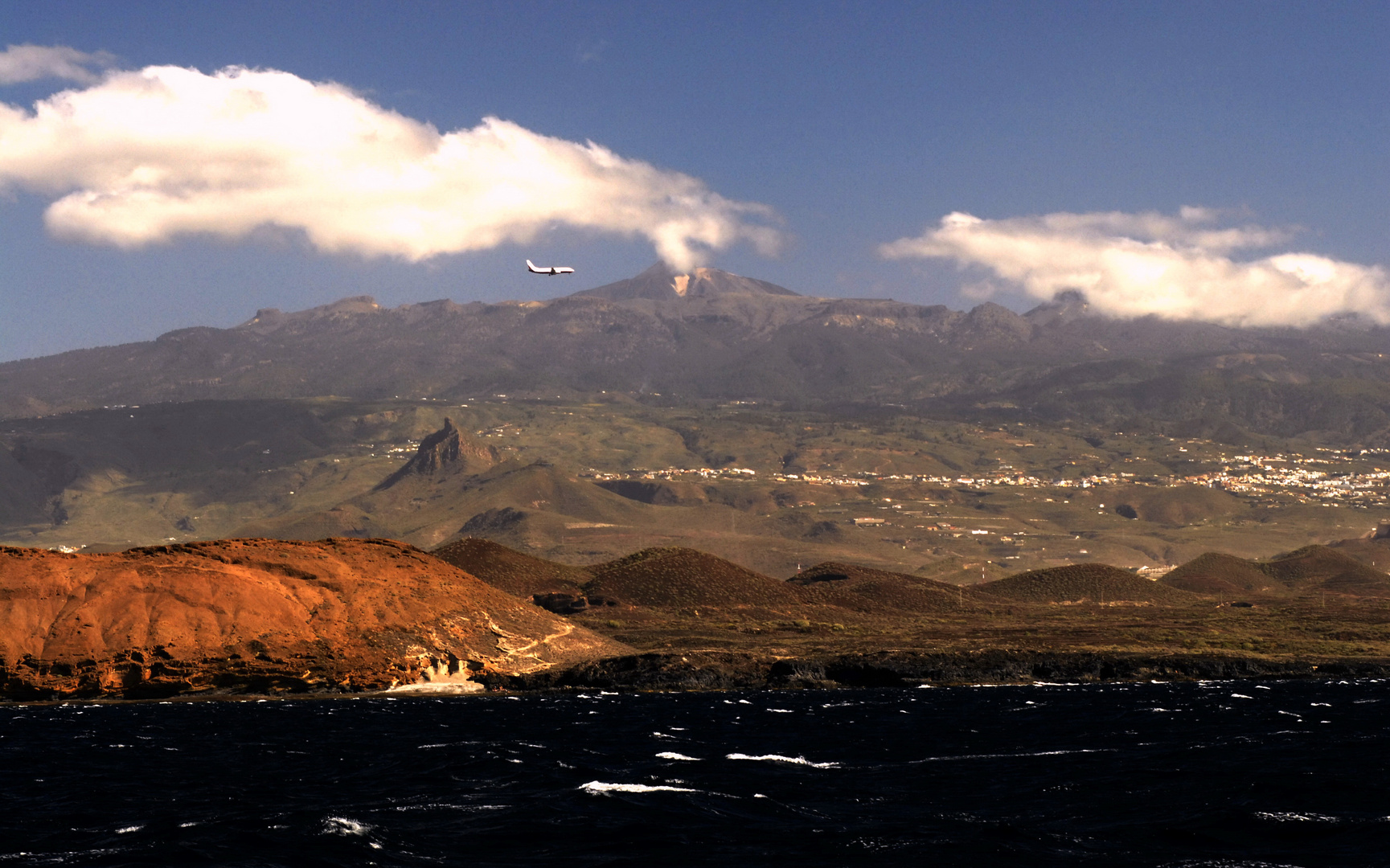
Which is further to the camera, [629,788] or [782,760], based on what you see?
[782,760]

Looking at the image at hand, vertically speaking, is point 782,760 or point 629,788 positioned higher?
point 629,788

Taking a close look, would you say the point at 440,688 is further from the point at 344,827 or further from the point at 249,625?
the point at 344,827

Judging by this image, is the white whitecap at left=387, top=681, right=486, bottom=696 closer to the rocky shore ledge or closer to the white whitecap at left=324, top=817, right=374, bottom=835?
the rocky shore ledge

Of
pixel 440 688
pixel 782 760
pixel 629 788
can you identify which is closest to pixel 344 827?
pixel 629 788

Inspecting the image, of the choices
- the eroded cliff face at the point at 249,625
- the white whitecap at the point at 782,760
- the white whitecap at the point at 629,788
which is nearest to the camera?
the white whitecap at the point at 629,788

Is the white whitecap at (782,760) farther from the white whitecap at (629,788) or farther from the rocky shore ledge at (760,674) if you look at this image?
the rocky shore ledge at (760,674)

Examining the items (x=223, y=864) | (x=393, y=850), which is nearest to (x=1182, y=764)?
(x=393, y=850)

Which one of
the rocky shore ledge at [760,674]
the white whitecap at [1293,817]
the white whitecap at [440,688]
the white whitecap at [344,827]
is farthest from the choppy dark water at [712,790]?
the white whitecap at [440,688]
